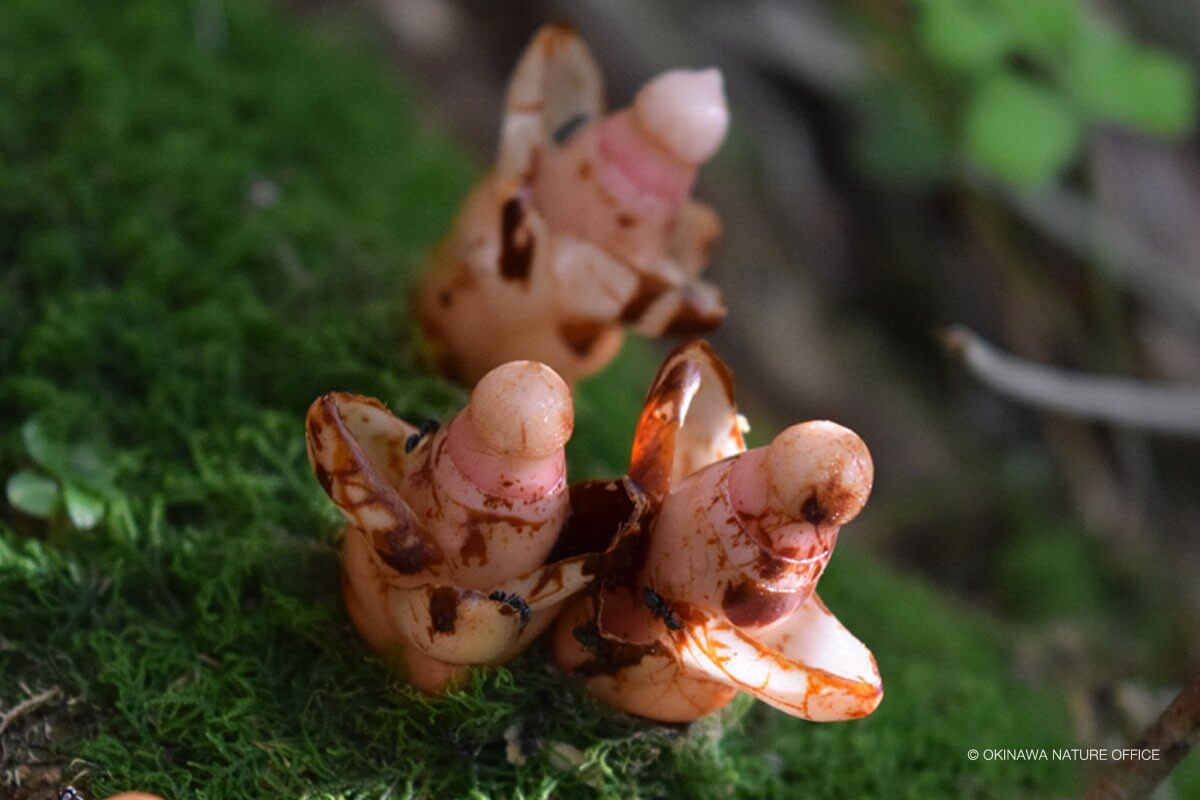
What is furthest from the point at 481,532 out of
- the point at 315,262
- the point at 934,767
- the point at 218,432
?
the point at 315,262

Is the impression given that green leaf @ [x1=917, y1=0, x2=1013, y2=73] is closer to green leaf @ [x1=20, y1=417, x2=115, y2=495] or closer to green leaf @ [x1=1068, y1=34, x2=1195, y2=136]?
green leaf @ [x1=1068, y1=34, x2=1195, y2=136]

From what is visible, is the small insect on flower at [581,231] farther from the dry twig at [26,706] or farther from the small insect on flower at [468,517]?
the dry twig at [26,706]

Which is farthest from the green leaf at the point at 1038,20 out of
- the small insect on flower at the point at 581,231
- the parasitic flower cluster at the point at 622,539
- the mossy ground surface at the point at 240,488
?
the parasitic flower cluster at the point at 622,539

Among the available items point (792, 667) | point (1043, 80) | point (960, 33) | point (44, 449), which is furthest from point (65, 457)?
point (1043, 80)

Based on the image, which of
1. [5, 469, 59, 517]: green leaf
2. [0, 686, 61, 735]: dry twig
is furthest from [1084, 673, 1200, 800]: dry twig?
[5, 469, 59, 517]: green leaf

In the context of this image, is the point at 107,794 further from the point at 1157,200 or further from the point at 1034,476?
the point at 1157,200

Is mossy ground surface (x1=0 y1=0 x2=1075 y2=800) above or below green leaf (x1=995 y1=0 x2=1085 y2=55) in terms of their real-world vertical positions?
below
